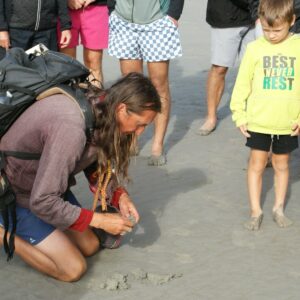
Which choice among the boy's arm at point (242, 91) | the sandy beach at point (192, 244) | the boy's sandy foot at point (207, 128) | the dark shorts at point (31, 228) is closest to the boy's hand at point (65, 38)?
the sandy beach at point (192, 244)

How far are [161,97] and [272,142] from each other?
1.38 m

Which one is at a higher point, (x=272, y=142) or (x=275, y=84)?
(x=275, y=84)

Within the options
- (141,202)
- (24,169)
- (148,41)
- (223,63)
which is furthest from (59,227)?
(223,63)

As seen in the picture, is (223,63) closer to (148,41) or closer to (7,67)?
(148,41)

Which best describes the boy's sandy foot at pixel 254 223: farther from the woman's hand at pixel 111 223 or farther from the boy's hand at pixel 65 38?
the boy's hand at pixel 65 38

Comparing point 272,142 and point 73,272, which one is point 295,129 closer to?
point 272,142

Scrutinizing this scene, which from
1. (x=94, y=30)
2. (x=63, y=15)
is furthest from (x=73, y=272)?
(x=94, y=30)

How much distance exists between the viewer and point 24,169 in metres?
3.69

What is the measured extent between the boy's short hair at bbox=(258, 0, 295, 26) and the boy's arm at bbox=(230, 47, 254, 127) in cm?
23

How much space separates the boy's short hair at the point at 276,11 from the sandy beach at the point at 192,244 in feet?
4.03

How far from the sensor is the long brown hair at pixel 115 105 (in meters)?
3.53

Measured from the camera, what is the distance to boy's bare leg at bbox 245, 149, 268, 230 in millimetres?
4312

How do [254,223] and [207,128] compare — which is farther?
[207,128]

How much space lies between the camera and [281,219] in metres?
4.39
